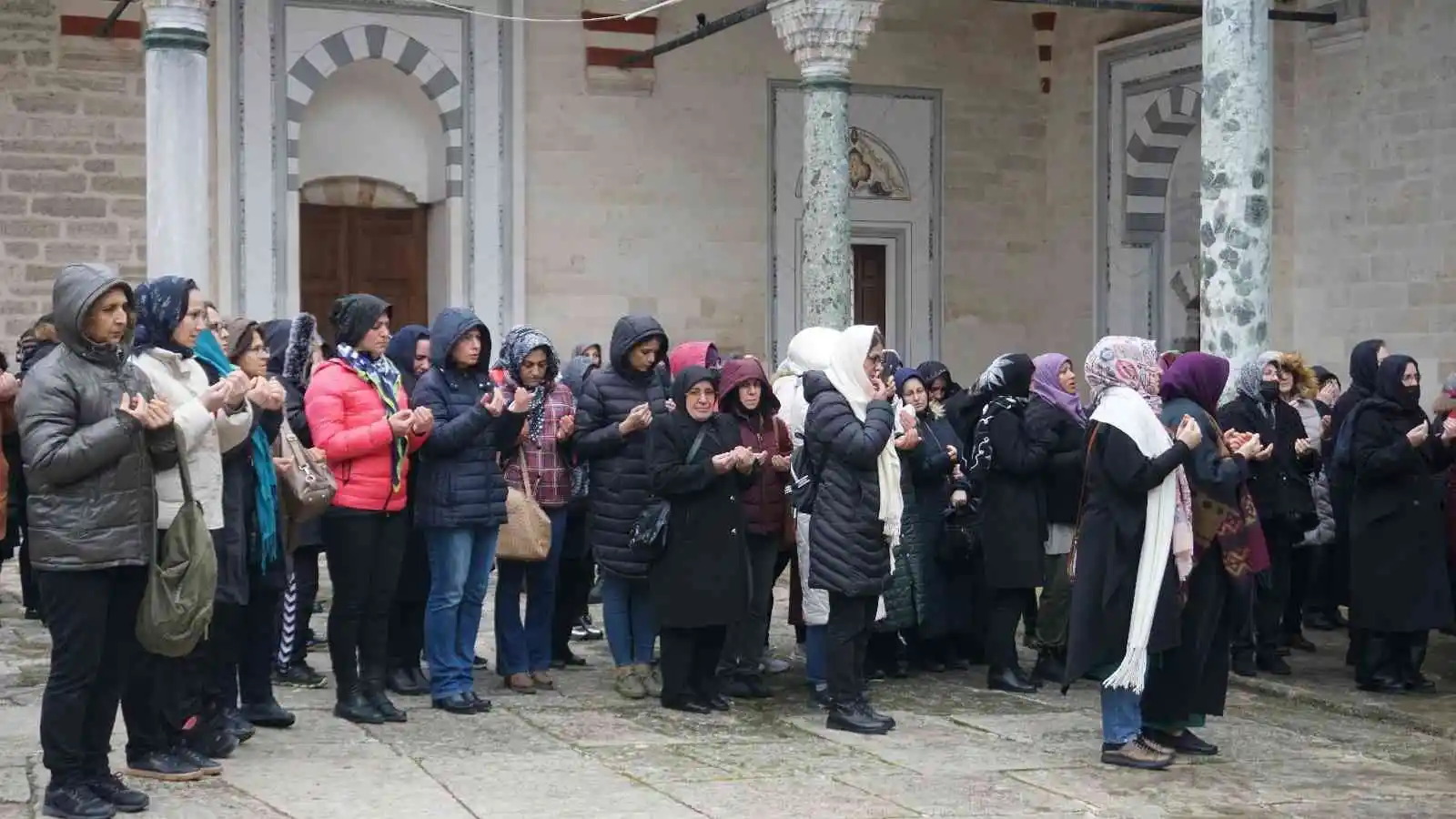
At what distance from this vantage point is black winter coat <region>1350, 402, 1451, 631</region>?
8023 mm

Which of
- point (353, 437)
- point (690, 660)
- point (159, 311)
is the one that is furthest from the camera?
point (690, 660)

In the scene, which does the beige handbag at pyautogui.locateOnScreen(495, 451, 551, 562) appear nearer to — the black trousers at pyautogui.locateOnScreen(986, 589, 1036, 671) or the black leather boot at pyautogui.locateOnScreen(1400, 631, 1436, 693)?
the black trousers at pyautogui.locateOnScreen(986, 589, 1036, 671)

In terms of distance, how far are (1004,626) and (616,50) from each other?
27.6 ft

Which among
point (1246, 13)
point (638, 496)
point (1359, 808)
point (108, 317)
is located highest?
point (1246, 13)

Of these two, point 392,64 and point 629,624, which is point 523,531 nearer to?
point 629,624

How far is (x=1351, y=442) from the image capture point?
815 cm

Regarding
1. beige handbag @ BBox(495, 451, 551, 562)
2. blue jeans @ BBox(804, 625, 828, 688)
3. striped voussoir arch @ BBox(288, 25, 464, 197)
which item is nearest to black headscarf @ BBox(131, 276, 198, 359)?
beige handbag @ BBox(495, 451, 551, 562)

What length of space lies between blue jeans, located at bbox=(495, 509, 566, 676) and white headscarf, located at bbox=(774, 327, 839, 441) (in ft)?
3.25

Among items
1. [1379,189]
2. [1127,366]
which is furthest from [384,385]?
[1379,189]

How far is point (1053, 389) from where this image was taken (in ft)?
26.3

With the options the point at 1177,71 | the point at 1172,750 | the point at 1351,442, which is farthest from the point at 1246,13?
the point at 1177,71

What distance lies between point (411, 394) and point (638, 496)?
96 centimetres

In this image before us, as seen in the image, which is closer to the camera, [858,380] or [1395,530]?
[858,380]

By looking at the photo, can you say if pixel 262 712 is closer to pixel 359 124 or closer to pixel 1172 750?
pixel 1172 750
